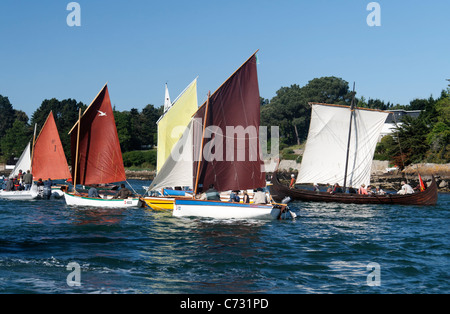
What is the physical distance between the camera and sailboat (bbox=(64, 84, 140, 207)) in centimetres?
4331

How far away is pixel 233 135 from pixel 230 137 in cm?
25

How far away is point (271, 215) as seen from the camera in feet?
107

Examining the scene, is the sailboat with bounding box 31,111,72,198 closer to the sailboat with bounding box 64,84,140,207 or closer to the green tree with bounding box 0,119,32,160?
the sailboat with bounding box 64,84,140,207

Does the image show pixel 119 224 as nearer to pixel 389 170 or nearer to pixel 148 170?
pixel 389 170

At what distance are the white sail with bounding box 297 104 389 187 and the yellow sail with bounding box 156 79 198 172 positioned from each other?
14145 mm

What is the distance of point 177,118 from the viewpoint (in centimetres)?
4716

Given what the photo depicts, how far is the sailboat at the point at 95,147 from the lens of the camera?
43.3 meters

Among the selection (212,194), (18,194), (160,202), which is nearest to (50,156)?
(18,194)

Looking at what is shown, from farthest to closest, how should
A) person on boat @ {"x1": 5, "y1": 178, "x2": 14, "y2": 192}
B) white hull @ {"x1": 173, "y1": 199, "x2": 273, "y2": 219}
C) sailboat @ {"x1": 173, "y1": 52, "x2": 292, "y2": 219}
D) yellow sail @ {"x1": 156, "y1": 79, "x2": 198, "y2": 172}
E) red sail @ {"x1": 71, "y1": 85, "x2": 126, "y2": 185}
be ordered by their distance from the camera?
person on boat @ {"x1": 5, "y1": 178, "x2": 14, "y2": 192} < yellow sail @ {"x1": 156, "y1": 79, "x2": 198, "y2": 172} < red sail @ {"x1": 71, "y1": 85, "x2": 126, "y2": 185} < sailboat @ {"x1": 173, "y1": 52, "x2": 292, "y2": 219} < white hull @ {"x1": 173, "y1": 199, "x2": 273, "y2": 219}

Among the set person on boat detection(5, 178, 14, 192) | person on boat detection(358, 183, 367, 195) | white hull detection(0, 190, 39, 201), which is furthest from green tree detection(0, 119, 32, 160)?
person on boat detection(358, 183, 367, 195)

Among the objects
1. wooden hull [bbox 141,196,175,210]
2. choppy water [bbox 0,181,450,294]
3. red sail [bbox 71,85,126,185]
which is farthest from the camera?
red sail [bbox 71,85,126,185]

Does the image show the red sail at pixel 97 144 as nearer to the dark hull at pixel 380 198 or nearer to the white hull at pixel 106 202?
the white hull at pixel 106 202

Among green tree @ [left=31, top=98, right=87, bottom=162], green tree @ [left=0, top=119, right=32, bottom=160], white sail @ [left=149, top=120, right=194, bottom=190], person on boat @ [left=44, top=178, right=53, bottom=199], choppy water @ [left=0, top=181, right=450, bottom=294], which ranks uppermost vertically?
green tree @ [left=31, top=98, right=87, bottom=162]

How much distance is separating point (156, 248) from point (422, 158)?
77.4 m
